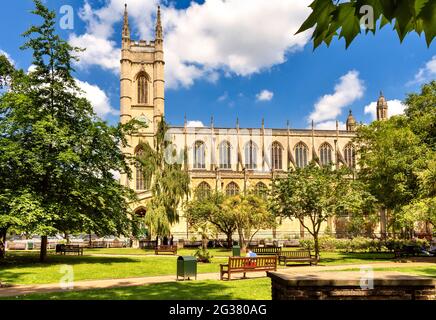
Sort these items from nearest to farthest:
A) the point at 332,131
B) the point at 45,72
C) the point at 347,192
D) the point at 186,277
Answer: the point at 186,277
the point at 45,72
the point at 347,192
the point at 332,131

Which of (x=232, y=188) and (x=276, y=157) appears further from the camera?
(x=276, y=157)

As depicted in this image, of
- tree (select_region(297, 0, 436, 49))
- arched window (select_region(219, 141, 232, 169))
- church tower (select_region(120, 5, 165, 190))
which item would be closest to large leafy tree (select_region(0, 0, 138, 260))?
tree (select_region(297, 0, 436, 49))

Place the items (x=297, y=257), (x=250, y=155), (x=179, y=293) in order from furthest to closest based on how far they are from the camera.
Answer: (x=250, y=155) → (x=297, y=257) → (x=179, y=293)

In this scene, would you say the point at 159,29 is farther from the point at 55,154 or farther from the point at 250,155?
the point at 55,154

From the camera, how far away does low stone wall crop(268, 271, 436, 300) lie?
6562 millimetres

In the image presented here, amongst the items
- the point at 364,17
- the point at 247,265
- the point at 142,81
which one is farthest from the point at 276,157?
the point at 364,17

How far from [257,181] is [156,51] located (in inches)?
983

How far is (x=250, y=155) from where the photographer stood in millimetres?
63750

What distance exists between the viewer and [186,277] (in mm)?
15383

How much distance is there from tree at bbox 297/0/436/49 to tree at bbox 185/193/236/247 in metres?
32.2

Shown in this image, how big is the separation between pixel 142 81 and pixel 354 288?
57.6 metres

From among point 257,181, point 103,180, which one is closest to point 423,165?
point 103,180

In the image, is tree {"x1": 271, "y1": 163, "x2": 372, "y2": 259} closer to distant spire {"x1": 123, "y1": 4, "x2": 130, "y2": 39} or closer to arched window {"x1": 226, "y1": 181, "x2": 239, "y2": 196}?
arched window {"x1": 226, "y1": 181, "x2": 239, "y2": 196}
